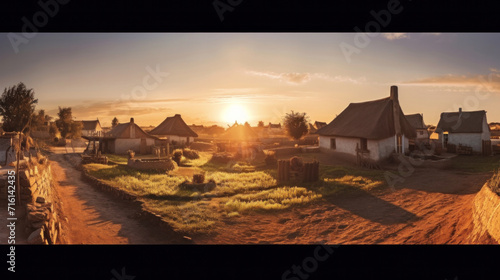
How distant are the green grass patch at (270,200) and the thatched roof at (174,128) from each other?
32.8 metres

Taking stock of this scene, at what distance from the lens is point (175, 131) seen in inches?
1743

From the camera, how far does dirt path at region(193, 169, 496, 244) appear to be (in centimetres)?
757

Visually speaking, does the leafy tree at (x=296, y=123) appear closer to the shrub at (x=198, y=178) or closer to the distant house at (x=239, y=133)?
the distant house at (x=239, y=133)

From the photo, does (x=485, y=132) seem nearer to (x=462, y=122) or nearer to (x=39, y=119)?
(x=462, y=122)

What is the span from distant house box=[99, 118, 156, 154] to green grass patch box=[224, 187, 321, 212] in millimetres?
27802

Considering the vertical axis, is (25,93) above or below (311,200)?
above

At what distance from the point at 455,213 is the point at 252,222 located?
7.04 metres

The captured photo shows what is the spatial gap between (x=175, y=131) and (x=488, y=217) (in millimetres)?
42720

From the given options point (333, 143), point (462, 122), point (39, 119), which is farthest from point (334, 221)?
point (39, 119)

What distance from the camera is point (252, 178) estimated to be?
18453 millimetres

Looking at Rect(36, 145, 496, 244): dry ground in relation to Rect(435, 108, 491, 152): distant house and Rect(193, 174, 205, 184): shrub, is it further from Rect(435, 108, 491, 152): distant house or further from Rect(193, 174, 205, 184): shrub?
Rect(435, 108, 491, 152): distant house

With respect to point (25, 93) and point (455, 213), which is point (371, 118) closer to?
point (455, 213)
